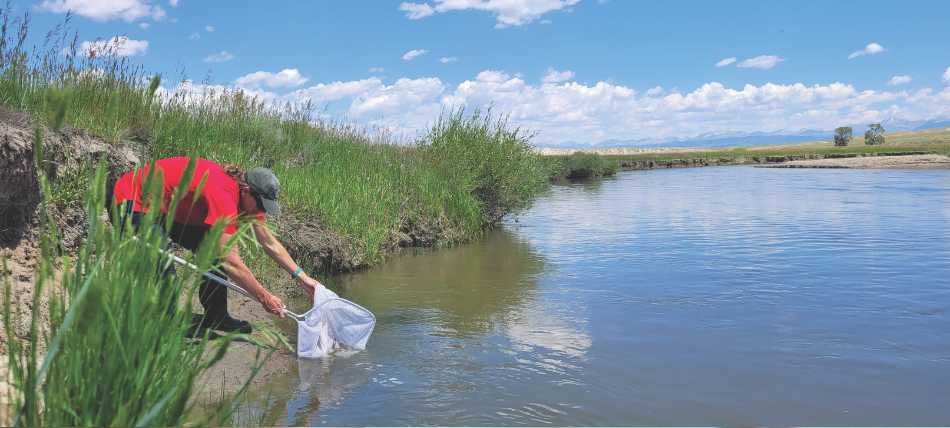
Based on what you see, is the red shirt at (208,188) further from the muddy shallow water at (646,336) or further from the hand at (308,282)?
the muddy shallow water at (646,336)

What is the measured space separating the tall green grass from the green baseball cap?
207 centimetres

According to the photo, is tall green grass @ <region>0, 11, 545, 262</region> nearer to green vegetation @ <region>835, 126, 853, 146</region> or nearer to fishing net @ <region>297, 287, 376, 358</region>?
fishing net @ <region>297, 287, 376, 358</region>

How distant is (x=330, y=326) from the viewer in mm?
6391

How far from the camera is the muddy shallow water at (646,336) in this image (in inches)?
216

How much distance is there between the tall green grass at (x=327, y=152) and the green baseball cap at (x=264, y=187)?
2068 millimetres

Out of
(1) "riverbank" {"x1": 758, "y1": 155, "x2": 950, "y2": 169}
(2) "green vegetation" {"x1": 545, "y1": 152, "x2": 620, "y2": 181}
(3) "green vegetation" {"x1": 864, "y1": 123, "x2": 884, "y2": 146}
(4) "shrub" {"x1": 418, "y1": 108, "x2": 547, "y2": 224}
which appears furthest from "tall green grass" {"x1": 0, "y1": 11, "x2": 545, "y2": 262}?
(3) "green vegetation" {"x1": 864, "y1": 123, "x2": 884, "y2": 146}

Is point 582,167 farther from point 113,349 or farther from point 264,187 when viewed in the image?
point 113,349

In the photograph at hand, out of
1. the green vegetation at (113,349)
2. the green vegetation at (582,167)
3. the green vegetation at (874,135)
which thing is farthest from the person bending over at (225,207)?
the green vegetation at (874,135)

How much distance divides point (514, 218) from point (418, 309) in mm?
11146

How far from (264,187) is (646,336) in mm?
4252

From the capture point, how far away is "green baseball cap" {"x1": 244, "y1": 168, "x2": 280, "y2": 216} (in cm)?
537

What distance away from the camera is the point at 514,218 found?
1978 centimetres

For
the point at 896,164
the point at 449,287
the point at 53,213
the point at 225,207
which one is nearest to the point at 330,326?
the point at 225,207

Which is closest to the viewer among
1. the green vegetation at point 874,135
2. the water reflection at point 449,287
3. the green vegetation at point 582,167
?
the water reflection at point 449,287
